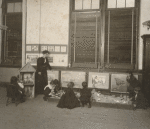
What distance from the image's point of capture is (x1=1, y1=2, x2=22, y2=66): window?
27.4ft

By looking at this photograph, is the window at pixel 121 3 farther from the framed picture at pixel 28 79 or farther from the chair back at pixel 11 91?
the chair back at pixel 11 91

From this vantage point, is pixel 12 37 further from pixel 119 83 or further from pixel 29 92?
pixel 119 83

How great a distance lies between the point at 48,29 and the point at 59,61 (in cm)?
148

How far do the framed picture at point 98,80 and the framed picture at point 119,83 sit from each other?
236mm

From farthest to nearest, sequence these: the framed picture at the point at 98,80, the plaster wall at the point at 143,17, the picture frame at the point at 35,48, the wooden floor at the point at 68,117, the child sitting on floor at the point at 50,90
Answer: the picture frame at the point at 35,48 → the framed picture at the point at 98,80 → the plaster wall at the point at 143,17 → the child sitting on floor at the point at 50,90 → the wooden floor at the point at 68,117

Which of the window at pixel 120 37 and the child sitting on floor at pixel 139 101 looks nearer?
the child sitting on floor at pixel 139 101

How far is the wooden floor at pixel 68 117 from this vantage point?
4004 millimetres

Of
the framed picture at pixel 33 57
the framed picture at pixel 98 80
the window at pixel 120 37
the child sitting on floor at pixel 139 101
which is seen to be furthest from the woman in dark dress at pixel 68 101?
the framed picture at pixel 33 57

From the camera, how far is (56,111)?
199 inches

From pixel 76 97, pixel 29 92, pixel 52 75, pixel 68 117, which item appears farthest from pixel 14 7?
pixel 68 117

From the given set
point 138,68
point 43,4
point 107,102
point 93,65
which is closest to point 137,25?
point 138,68

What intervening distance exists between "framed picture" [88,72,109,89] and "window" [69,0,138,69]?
0.35 m

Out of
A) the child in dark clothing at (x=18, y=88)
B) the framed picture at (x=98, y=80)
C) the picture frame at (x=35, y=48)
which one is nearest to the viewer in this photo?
the child in dark clothing at (x=18, y=88)

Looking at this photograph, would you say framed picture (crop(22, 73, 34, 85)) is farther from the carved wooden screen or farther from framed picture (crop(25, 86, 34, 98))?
the carved wooden screen
